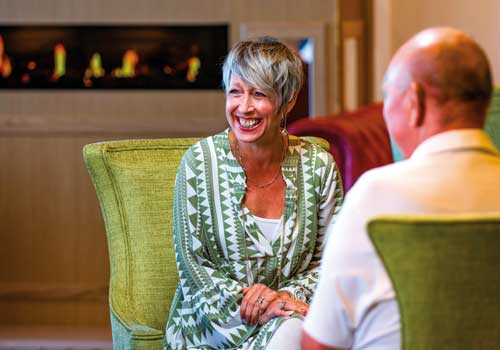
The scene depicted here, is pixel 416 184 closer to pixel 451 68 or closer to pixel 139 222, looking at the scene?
pixel 451 68

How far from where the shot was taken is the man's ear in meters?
1.39

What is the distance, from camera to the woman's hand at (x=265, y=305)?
2018 mm

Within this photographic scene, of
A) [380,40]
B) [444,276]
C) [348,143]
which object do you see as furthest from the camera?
[380,40]

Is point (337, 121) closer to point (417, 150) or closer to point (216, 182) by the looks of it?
point (216, 182)

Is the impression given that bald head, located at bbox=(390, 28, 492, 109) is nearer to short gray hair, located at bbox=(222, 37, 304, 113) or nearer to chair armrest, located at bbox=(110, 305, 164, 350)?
short gray hair, located at bbox=(222, 37, 304, 113)

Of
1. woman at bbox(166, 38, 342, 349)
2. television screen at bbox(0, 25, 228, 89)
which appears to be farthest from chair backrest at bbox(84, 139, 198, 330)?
television screen at bbox(0, 25, 228, 89)

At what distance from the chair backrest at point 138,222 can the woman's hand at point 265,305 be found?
0.35 meters

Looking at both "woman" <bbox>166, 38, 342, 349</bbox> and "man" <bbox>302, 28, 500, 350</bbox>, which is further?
A: "woman" <bbox>166, 38, 342, 349</bbox>

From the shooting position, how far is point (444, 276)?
126 cm

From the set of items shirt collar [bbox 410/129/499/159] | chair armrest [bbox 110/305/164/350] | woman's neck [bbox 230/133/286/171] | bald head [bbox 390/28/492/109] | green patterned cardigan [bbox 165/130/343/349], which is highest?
bald head [bbox 390/28/492/109]

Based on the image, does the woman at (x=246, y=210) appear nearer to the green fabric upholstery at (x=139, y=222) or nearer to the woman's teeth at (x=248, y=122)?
the woman's teeth at (x=248, y=122)

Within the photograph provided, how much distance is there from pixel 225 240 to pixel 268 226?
102 mm

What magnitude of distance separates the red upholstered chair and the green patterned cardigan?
1.15 m

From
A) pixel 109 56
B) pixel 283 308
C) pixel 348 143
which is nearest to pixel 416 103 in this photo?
pixel 283 308
